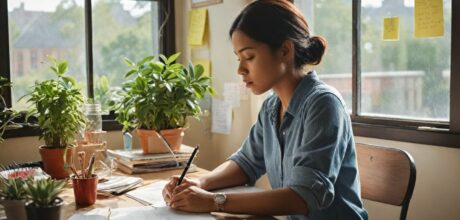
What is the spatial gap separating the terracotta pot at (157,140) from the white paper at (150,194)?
300mm

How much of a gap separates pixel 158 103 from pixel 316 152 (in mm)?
892

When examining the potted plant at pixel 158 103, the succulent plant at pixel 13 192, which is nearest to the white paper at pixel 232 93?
the potted plant at pixel 158 103

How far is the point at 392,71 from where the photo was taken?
1.89 metres

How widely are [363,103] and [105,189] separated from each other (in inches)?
39.9

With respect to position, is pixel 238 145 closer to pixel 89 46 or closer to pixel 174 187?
pixel 89 46

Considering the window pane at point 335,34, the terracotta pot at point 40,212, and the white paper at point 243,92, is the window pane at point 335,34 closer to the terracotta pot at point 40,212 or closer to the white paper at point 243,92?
the white paper at point 243,92

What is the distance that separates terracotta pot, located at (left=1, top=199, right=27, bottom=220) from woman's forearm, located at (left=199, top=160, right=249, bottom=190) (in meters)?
0.61

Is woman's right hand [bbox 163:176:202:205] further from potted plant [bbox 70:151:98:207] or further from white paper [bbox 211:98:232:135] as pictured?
white paper [bbox 211:98:232:135]

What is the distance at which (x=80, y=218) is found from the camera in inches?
51.5

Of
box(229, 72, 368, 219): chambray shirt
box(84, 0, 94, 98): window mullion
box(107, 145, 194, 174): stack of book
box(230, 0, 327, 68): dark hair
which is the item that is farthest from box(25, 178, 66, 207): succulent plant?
box(84, 0, 94, 98): window mullion

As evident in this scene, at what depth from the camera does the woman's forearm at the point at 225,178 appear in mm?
1608

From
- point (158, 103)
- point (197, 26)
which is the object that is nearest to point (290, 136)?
point (158, 103)

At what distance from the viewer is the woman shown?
128 centimetres

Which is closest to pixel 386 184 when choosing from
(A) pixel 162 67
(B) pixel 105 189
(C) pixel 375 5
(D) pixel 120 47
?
(C) pixel 375 5
